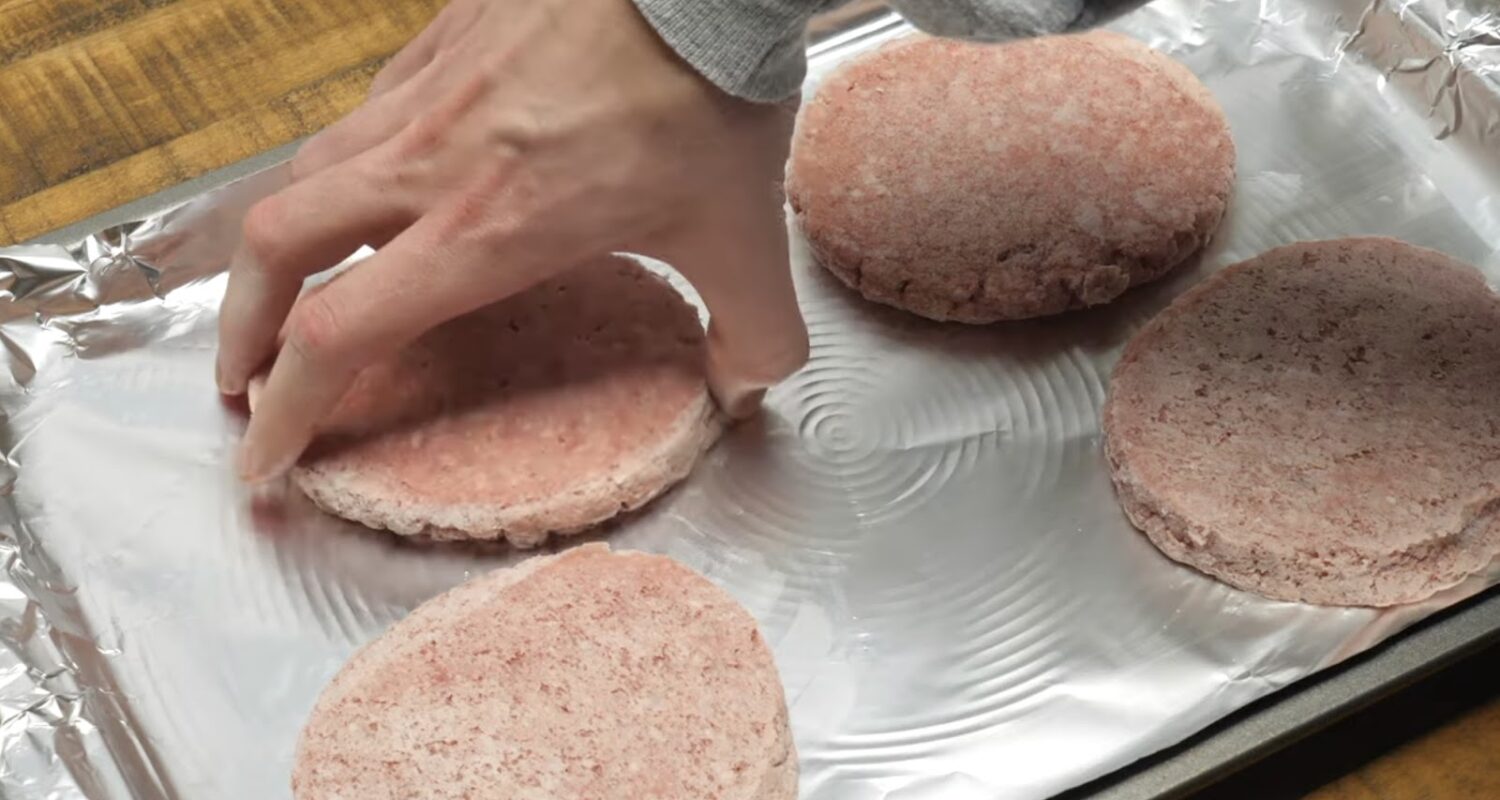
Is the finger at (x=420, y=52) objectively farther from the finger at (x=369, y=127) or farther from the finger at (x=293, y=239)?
the finger at (x=293, y=239)

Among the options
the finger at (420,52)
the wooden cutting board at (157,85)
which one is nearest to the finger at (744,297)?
the finger at (420,52)

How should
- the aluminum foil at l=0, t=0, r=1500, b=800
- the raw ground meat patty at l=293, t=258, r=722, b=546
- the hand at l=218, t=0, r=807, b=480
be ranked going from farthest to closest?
the raw ground meat patty at l=293, t=258, r=722, b=546, the aluminum foil at l=0, t=0, r=1500, b=800, the hand at l=218, t=0, r=807, b=480

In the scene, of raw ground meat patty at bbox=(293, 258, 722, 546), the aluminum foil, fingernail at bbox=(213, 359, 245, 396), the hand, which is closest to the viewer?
the hand

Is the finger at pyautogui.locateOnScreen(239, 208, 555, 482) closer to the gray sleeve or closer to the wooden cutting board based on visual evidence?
the gray sleeve

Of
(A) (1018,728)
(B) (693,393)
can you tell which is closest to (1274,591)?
(A) (1018,728)

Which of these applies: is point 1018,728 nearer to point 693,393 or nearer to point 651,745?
point 651,745

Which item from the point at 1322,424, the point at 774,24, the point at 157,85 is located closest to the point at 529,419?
the point at 774,24

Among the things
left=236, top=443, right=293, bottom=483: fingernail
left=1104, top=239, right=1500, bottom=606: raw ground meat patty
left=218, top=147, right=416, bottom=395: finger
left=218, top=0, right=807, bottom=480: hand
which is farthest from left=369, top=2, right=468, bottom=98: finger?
left=1104, top=239, right=1500, bottom=606: raw ground meat patty
